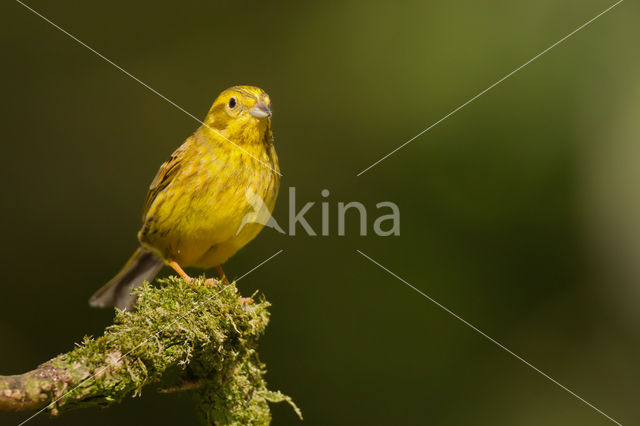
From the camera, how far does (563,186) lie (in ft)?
16.2

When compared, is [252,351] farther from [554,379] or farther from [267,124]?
[554,379]

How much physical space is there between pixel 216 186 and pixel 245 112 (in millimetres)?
455

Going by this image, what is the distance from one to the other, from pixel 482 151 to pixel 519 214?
55 centimetres

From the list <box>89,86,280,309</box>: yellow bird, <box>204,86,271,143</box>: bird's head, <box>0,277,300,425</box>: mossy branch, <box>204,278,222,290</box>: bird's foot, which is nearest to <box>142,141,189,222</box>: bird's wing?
<box>89,86,280,309</box>: yellow bird

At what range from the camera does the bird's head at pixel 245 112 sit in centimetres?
361

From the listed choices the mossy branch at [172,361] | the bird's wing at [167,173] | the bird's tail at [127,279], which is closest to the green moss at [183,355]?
the mossy branch at [172,361]

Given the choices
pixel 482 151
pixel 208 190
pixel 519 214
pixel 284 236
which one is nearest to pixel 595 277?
pixel 519 214

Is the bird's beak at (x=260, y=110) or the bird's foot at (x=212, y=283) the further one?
the bird's beak at (x=260, y=110)

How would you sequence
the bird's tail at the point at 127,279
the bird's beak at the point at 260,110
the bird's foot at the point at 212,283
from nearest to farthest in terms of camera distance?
1. the bird's foot at the point at 212,283
2. the bird's beak at the point at 260,110
3. the bird's tail at the point at 127,279

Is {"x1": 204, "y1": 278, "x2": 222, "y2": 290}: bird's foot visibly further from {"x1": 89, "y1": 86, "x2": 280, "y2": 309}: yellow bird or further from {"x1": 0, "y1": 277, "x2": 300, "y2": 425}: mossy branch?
{"x1": 89, "y1": 86, "x2": 280, "y2": 309}: yellow bird

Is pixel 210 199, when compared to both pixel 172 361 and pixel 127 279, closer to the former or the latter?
pixel 172 361

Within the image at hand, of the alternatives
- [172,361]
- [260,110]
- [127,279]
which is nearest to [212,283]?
[172,361]

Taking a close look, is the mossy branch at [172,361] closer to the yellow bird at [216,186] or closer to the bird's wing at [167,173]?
the yellow bird at [216,186]

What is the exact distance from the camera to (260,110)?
3.60 meters
